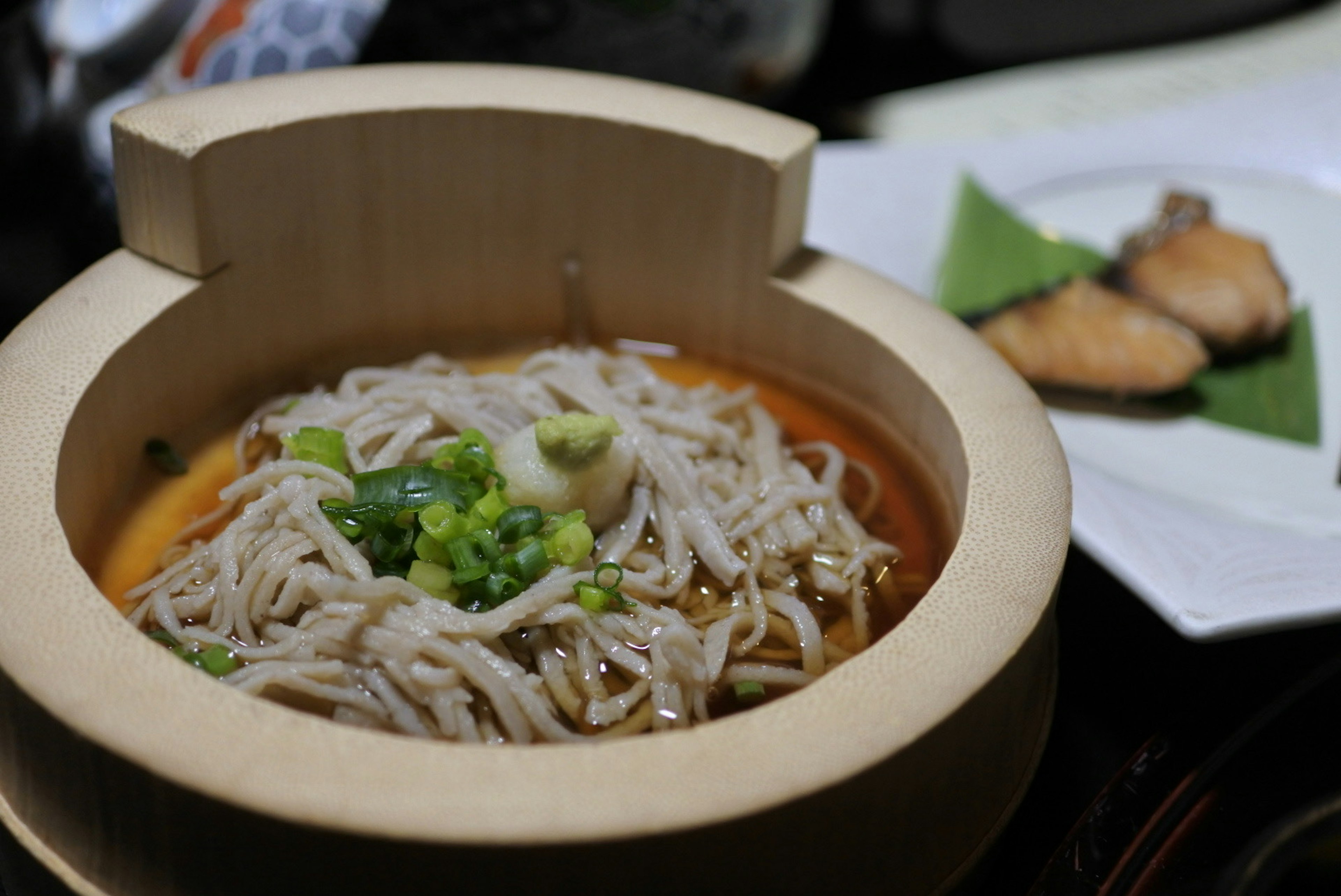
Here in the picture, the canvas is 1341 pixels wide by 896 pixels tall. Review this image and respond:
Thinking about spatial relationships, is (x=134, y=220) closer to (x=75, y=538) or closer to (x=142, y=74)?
(x=75, y=538)

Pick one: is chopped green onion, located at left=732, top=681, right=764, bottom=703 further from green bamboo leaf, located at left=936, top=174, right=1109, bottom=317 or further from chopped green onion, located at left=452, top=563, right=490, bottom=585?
green bamboo leaf, located at left=936, top=174, right=1109, bottom=317

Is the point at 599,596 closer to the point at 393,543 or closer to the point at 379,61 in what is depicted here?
the point at 393,543

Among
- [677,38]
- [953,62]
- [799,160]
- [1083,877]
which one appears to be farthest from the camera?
[953,62]

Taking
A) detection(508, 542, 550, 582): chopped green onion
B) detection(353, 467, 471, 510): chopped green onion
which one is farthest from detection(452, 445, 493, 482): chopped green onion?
detection(508, 542, 550, 582): chopped green onion

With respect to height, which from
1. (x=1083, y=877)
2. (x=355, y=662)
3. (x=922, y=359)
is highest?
(x=922, y=359)

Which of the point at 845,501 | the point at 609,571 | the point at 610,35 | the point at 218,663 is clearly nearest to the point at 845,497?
the point at 845,501

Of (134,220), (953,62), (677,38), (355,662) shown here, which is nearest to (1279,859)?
(355,662)

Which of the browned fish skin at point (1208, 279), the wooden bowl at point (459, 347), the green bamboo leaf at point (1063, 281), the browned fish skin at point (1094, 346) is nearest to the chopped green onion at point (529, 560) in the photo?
the wooden bowl at point (459, 347)
